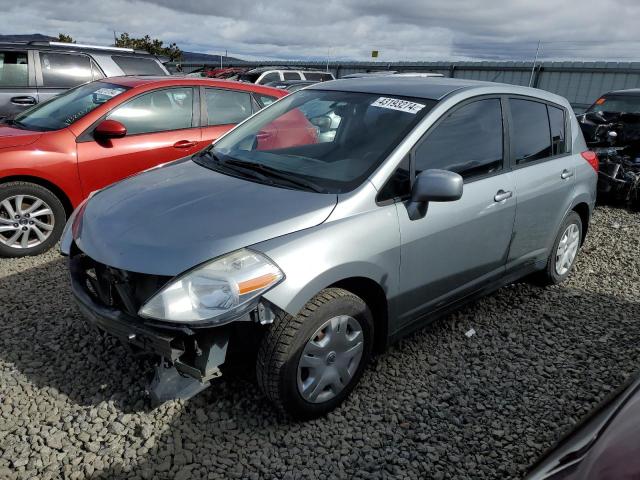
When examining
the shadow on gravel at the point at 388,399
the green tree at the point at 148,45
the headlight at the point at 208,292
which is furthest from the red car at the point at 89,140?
the green tree at the point at 148,45

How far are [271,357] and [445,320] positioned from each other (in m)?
1.87

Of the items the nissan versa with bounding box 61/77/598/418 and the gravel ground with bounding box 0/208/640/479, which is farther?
the gravel ground with bounding box 0/208/640/479

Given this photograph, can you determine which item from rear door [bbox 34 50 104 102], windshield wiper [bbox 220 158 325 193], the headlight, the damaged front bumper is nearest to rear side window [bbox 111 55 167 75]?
rear door [bbox 34 50 104 102]

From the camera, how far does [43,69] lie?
669 centimetres

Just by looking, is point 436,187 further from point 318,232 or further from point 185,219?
point 185,219

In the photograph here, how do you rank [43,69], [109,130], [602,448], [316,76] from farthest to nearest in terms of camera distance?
1. [316,76]
2. [43,69]
3. [109,130]
4. [602,448]

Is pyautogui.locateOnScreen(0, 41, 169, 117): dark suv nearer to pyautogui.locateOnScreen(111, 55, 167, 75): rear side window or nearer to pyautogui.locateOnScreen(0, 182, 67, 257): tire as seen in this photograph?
pyautogui.locateOnScreen(111, 55, 167, 75): rear side window

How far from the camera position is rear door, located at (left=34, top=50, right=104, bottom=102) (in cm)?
667

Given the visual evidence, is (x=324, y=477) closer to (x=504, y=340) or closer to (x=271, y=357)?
(x=271, y=357)

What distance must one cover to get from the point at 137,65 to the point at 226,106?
261 cm

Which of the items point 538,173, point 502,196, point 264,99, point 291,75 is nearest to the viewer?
point 502,196

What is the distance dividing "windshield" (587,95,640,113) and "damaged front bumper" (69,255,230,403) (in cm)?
909

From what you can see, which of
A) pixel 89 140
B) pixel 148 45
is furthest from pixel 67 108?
pixel 148 45

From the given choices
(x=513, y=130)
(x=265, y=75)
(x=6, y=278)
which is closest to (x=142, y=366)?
(x=6, y=278)
